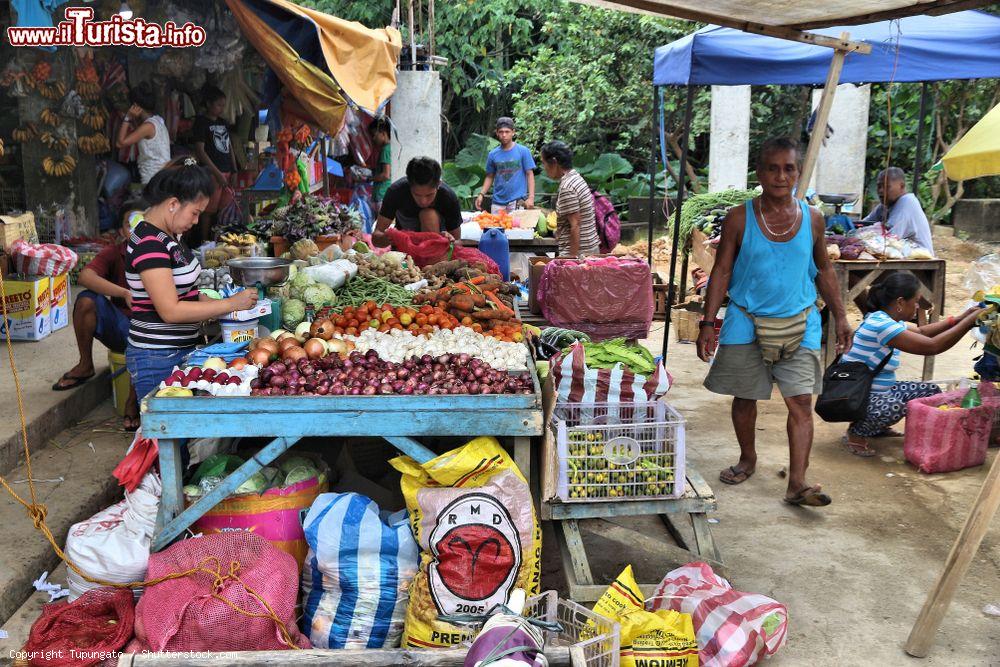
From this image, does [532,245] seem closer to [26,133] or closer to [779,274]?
[779,274]

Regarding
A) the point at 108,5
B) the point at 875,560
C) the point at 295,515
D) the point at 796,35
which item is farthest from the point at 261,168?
the point at 875,560

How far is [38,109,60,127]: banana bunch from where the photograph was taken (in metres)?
8.84

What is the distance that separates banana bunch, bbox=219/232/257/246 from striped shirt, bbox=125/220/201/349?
2.62 meters

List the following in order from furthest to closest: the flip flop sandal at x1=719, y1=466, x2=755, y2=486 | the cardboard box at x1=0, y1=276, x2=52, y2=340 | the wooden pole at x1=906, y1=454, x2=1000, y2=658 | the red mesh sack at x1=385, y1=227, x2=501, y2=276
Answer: the red mesh sack at x1=385, y1=227, x2=501, y2=276
the cardboard box at x1=0, y1=276, x2=52, y2=340
the flip flop sandal at x1=719, y1=466, x2=755, y2=486
the wooden pole at x1=906, y1=454, x2=1000, y2=658

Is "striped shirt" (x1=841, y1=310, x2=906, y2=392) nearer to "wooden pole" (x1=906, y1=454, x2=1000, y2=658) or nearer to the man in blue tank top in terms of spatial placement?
the man in blue tank top

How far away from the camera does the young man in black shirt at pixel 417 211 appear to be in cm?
708

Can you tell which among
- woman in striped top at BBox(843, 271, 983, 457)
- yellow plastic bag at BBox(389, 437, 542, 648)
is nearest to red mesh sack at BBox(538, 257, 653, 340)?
woman in striped top at BBox(843, 271, 983, 457)

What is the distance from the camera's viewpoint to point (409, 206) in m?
7.28

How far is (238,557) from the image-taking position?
135 inches

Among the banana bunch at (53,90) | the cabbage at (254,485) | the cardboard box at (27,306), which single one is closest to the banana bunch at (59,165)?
the banana bunch at (53,90)

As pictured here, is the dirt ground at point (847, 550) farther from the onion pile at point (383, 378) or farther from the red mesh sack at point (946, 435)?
the onion pile at point (383, 378)

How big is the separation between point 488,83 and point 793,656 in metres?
15.0

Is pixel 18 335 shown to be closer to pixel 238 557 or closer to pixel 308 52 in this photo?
pixel 308 52

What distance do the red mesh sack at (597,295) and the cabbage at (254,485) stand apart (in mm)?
2788
